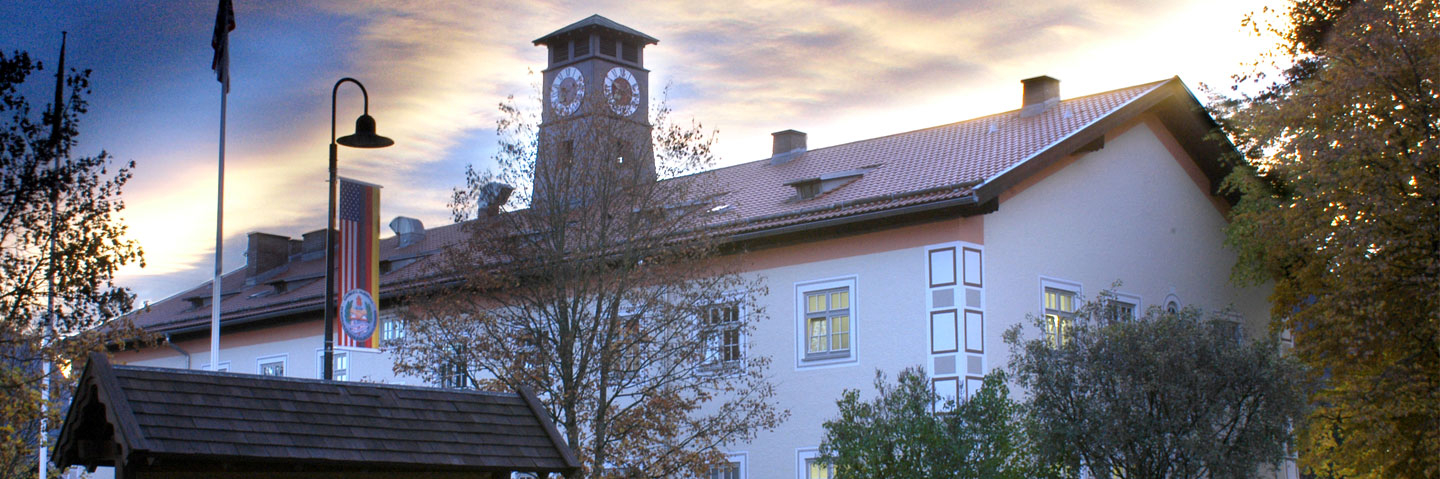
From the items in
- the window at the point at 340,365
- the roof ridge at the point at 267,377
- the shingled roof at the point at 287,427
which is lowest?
the shingled roof at the point at 287,427

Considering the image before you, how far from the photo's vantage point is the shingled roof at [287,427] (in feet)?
42.2

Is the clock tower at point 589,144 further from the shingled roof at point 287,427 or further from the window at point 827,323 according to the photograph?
the shingled roof at point 287,427

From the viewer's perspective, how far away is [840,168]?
3041 cm

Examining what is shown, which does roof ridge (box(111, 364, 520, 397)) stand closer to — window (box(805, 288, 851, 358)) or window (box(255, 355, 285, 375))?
window (box(805, 288, 851, 358))

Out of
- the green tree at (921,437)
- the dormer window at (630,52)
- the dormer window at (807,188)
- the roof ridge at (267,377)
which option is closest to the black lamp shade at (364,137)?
the roof ridge at (267,377)

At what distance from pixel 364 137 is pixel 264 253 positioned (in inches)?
1084

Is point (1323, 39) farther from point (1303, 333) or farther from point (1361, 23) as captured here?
point (1303, 333)

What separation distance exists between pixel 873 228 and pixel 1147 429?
6.67 metres

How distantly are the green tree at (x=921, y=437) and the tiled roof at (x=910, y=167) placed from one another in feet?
15.7

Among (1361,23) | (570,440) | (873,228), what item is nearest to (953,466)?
(570,440)

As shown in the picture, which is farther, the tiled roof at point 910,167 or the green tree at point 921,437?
the tiled roof at point 910,167

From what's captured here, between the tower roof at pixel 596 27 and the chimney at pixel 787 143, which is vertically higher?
the tower roof at pixel 596 27

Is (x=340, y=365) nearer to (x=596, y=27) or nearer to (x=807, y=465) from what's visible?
(x=596, y=27)

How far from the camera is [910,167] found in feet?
93.1
